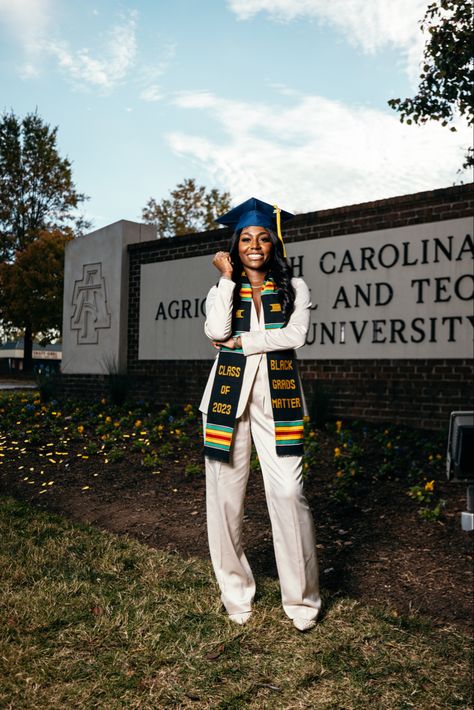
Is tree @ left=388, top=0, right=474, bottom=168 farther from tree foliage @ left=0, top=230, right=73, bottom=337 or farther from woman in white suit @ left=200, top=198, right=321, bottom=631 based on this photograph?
tree foliage @ left=0, top=230, right=73, bottom=337

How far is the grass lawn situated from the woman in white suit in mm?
258

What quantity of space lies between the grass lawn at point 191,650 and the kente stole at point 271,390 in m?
1.01

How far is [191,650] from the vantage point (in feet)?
13.0

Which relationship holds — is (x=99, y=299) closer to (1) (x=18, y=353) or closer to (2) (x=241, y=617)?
(2) (x=241, y=617)

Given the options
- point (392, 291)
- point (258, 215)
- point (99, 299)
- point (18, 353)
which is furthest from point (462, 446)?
point (18, 353)

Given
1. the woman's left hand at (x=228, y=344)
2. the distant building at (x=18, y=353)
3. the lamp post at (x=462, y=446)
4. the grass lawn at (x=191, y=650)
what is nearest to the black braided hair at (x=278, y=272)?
the woman's left hand at (x=228, y=344)

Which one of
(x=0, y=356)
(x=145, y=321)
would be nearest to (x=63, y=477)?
(x=145, y=321)

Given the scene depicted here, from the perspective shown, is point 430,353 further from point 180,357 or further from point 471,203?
point 180,357

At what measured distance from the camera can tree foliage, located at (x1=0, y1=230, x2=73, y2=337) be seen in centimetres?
3127

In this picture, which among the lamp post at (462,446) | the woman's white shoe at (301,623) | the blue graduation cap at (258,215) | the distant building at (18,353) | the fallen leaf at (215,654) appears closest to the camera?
the lamp post at (462,446)

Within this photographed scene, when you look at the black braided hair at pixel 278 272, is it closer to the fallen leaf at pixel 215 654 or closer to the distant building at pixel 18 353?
the fallen leaf at pixel 215 654

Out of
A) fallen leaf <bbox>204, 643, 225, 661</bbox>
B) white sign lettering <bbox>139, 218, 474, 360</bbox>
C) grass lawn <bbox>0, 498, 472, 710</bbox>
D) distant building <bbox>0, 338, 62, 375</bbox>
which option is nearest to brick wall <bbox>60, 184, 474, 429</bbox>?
Result: white sign lettering <bbox>139, 218, 474, 360</bbox>

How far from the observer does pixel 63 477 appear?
25.8 ft

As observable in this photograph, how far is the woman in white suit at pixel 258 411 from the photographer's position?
399 centimetres
